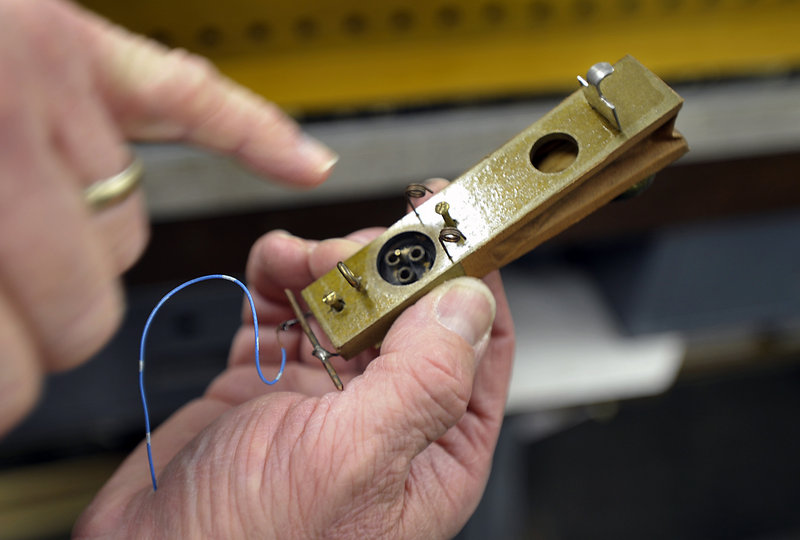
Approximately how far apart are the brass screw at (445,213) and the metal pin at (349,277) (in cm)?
10

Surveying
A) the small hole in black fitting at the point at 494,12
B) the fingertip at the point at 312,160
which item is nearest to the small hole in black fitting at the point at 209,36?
the small hole in black fitting at the point at 494,12

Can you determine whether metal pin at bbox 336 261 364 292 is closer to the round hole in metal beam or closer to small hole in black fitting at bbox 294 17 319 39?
the round hole in metal beam

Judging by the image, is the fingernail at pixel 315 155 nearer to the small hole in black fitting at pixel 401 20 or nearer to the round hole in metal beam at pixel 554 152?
the round hole in metal beam at pixel 554 152

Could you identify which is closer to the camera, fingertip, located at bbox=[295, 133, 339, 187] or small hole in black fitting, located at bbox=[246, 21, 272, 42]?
fingertip, located at bbox=[295, 133, 339, 187]

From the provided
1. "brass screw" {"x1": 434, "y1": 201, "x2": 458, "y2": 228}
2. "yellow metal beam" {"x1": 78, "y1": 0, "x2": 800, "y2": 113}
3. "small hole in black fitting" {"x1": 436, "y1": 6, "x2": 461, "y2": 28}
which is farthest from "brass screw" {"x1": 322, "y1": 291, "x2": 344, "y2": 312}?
"small hole in black fitting" {"x1": 436, "y1": 6, "x2": 461, "y2": 28}

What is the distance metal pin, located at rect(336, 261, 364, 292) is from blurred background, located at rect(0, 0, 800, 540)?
0.30 meters

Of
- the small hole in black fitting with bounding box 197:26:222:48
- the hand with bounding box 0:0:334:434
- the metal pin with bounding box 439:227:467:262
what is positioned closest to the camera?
the hand with bounding box 0:0:334:434

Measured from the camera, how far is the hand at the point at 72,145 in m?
0.27

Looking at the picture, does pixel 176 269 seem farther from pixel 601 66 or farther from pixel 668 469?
pixel 668 469

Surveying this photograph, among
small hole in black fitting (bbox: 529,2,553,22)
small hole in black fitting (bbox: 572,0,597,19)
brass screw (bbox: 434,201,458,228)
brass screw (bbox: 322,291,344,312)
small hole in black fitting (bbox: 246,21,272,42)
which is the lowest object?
brass screw (bbox: 322,291,344,312)

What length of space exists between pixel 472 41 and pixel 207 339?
69cm

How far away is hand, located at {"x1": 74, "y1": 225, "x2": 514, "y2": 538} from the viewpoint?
0.46 meters

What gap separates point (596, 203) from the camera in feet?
1.81

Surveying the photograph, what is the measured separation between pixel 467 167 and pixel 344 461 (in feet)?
1.72
